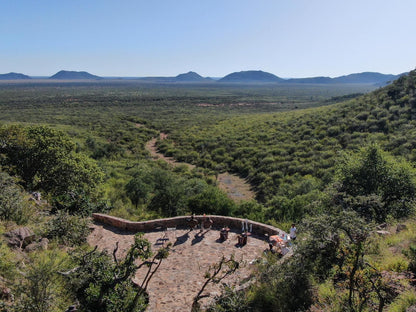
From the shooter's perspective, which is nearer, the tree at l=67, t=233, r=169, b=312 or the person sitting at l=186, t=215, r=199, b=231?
the tree at l=67, t=233, r=169, b=312

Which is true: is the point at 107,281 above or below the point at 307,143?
above

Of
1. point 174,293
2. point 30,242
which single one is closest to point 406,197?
point 174,293

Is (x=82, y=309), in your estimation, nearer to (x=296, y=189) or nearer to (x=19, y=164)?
(x=19, y=164)

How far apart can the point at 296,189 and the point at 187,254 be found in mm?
12047

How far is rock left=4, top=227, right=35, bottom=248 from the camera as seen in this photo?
8.27 metres

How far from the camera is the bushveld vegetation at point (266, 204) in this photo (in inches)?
234

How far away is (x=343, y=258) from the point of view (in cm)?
686

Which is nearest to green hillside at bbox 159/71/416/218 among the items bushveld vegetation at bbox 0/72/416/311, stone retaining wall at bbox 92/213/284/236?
bushveld vegetation at bbox 0/72/416/311

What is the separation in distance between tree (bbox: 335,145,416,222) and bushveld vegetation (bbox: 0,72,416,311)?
0.15ft

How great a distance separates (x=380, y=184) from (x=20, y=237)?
43.2 feet

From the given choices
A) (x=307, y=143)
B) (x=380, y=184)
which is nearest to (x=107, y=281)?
(x=380, y=184)

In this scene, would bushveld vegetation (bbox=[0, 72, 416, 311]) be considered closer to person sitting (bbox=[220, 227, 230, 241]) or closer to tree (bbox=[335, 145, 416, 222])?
tree (bbox=[335, 145, 416, 222])

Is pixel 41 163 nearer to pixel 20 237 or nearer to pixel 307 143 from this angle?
pixel 20 237

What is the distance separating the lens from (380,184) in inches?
475
